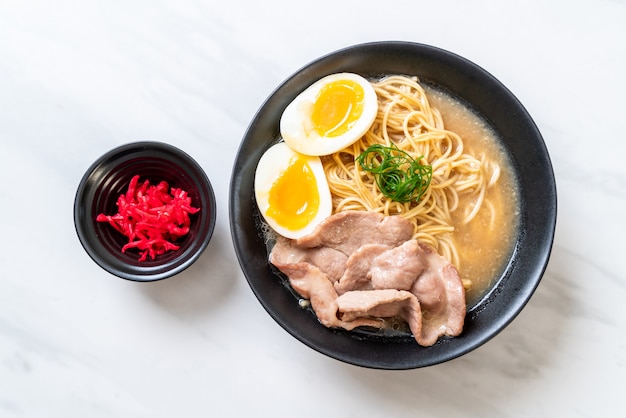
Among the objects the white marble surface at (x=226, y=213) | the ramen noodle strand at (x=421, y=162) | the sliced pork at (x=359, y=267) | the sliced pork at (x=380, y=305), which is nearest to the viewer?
the sliced pork at (x=380, y=305)

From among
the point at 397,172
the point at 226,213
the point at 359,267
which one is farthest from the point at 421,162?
the point at 226,213

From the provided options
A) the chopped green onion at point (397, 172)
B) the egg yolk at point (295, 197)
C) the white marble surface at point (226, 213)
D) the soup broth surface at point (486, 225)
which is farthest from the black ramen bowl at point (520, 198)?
the chopped green onion at point (397, 172)

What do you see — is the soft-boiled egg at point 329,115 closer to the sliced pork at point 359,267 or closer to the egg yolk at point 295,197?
the egg yolk at point 295,197

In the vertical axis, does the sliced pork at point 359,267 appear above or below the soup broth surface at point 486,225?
below

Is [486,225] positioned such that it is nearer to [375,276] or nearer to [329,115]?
[375,276]

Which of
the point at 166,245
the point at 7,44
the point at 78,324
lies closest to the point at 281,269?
the point at 166,245

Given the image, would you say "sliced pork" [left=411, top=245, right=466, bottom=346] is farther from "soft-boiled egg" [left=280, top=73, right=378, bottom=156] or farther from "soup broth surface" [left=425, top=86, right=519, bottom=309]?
"soft-boiled egg" [left=280, top=73, right=378, bottom=156]
